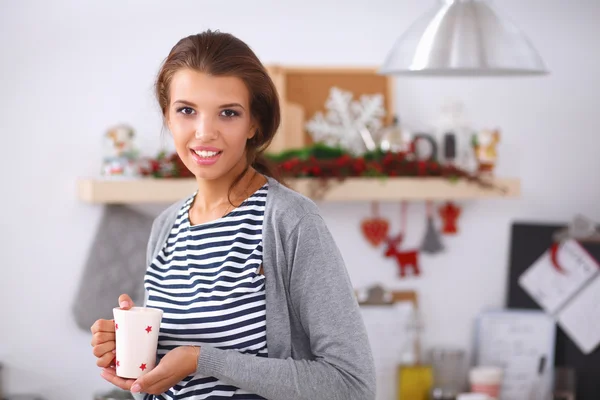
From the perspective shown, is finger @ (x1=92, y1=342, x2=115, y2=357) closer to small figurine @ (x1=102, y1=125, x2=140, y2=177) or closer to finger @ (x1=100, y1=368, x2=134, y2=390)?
finger @ (x1=100, y1=368, x2=134, y2=390)

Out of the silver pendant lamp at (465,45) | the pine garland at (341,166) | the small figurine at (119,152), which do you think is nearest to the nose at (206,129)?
the silver pendant lamp at (465,45)

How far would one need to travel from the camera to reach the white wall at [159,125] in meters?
2.22

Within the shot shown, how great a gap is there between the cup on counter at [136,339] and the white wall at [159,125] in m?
1.38

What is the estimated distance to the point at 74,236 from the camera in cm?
225

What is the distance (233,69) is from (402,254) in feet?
5.00

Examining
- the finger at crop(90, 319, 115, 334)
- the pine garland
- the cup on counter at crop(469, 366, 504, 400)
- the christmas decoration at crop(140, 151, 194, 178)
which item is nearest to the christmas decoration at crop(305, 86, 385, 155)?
the pine garland

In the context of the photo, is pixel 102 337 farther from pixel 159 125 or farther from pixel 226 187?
pixel 159 125

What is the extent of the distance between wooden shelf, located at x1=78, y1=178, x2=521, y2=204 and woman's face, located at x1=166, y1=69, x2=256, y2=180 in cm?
110

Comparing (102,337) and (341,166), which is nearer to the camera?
(102,337)

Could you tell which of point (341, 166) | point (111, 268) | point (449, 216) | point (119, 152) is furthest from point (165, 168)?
point (449, 216)

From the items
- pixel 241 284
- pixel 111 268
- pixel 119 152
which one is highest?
pixel 119 152

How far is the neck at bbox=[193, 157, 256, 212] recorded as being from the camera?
102cm

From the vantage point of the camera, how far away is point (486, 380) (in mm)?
2314

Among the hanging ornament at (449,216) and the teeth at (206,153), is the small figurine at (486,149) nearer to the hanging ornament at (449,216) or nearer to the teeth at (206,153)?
the hanging ornament at (449,216)
